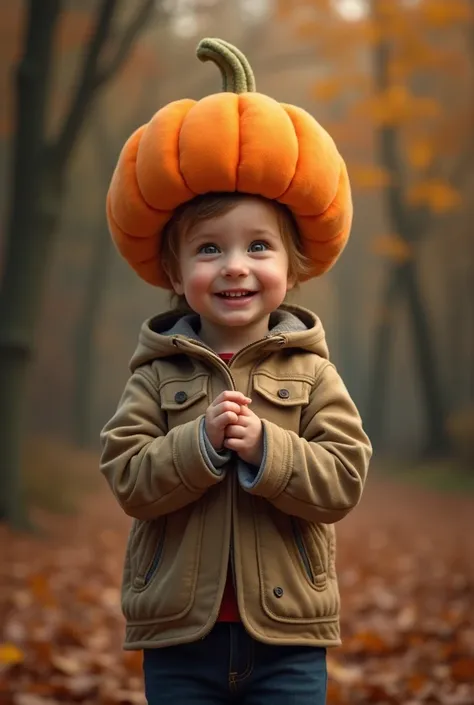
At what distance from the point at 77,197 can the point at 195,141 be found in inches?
355

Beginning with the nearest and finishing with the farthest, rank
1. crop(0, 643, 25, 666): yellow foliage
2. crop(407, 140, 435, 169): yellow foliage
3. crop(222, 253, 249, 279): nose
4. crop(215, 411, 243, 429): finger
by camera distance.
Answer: crop(215, 411, 243, 429): finger
crop(222, 253, 249, 279): nose
crop(0, 643, 25, 666): yellow foliage
crop(407, 140, 435, 169): yellow foliage

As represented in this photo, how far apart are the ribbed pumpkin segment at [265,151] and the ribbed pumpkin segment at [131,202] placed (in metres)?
0.23

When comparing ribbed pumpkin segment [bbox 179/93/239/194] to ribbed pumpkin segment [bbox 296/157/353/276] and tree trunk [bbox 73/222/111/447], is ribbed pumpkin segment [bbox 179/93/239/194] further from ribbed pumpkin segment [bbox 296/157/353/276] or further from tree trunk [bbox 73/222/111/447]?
tree trunk [bbox 73/222/111/447]

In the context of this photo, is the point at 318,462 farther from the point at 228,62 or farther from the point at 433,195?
the point at 433,195

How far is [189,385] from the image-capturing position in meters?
2.31

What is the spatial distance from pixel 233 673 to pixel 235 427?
1.79ft

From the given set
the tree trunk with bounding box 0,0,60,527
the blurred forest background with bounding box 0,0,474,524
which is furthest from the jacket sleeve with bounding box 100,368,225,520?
the blurred forest background with bounding box 0,0,474,524

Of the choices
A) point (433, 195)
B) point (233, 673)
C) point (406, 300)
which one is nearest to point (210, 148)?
point (233, 673)

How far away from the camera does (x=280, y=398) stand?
7.48 feet

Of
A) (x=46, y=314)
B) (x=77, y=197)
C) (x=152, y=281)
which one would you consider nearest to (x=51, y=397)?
(x=46, y=314)

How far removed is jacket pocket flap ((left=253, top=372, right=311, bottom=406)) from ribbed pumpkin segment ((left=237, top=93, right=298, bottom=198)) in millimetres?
413

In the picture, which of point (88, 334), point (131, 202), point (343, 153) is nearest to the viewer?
point (131, 202)

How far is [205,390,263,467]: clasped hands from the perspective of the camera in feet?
6.96

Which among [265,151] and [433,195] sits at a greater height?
[433,195]
